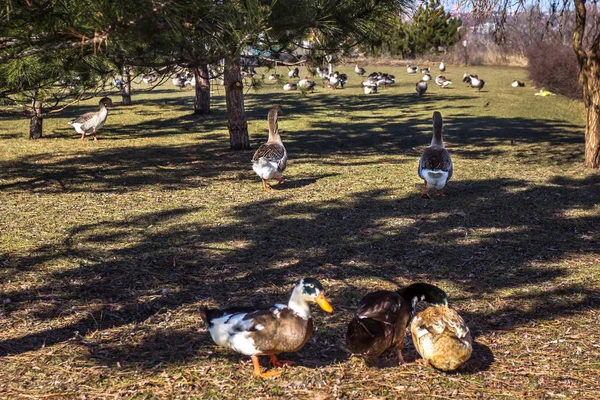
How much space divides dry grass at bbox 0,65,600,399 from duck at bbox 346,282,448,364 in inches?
11.0

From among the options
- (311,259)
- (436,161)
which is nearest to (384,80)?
(436,161)

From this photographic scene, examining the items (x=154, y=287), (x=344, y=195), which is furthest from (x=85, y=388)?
(x=344, y=195)

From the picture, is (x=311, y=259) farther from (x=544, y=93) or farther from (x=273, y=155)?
(x=544, y=93)

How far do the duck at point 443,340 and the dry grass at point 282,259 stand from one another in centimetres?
18

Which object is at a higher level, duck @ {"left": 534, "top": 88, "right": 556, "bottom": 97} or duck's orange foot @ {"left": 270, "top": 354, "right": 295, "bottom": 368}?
duck @ {"left": 534, "top": 88, "right": 556, "bottom": 97}

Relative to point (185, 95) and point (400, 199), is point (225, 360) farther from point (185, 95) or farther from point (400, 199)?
point (185, 95)

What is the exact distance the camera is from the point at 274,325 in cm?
449

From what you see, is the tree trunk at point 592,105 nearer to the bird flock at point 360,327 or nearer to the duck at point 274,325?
the bird flock at point 360,327

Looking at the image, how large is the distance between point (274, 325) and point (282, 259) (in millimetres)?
3127

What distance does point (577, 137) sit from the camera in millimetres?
18312

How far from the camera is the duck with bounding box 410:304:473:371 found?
15.0 ft

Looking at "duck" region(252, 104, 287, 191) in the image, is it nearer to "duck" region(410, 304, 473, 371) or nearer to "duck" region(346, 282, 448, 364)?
"duck" region(346, 282, 448, 364)

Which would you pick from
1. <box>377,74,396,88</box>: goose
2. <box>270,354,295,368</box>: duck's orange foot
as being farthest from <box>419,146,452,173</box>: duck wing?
<box>377,74,396,88</box>: goose

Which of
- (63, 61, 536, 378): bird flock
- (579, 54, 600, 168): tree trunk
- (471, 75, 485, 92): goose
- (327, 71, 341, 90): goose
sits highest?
(327, 71, 341, 90): goose
